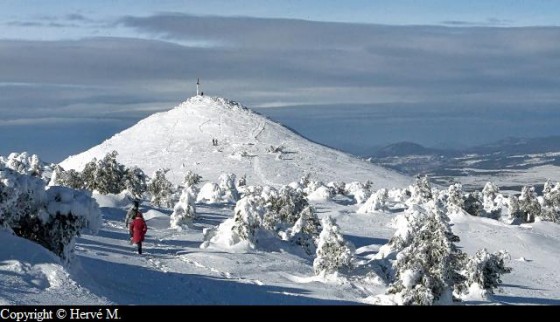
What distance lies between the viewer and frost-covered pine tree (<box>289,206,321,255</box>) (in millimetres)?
39375

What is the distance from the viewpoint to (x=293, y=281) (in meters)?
26.8

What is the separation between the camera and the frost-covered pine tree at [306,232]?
3938cm

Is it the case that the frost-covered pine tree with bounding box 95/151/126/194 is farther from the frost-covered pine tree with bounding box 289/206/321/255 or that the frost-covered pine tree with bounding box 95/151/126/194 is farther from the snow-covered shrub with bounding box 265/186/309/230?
the frost-covered pine tree with bounding box 289/206/321/255

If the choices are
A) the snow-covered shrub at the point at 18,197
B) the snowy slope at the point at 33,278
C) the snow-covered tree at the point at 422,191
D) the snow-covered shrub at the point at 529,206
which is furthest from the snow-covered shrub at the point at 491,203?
the snowy slope at the point at 33,278

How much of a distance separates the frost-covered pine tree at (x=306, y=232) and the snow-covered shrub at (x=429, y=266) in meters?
13.0

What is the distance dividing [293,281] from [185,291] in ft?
25.7

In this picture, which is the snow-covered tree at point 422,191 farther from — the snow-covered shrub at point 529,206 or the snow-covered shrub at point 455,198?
the snow-covered shrub at point 529,206

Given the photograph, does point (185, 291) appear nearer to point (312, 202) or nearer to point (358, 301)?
point (358, 301)

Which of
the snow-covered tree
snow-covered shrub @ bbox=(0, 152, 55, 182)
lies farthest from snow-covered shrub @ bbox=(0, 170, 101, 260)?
the snow-covered tree

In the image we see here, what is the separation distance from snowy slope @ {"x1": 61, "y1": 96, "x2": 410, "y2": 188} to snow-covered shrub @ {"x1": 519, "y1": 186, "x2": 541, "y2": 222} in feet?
172

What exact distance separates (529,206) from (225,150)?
83645mm

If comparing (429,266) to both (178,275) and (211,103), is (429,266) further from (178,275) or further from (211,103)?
(211,103)
